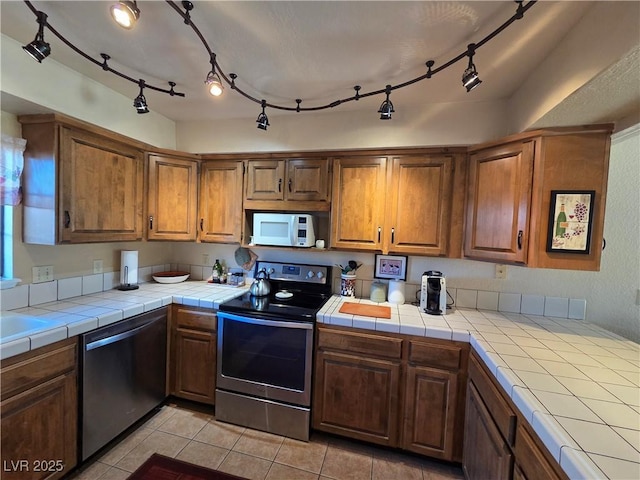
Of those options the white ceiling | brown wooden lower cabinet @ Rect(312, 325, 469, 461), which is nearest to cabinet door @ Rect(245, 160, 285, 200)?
the white ceiling

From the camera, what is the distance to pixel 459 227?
2039 millimetres

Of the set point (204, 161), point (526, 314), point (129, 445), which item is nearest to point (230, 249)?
point (204, 161)

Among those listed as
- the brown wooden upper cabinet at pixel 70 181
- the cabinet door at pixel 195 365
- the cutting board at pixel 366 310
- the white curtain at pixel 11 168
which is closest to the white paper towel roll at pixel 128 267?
the brown wooden upper cabinet at pixel 70 181

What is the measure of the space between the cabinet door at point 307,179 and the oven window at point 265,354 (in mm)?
1052

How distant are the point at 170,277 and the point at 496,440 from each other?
2676 millimetres

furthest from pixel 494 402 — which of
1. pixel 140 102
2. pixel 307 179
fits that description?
pixel 140 102

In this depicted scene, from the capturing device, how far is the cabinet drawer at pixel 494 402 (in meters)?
1.13

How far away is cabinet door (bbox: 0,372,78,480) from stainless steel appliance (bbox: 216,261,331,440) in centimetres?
84

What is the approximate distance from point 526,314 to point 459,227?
2.70 ft

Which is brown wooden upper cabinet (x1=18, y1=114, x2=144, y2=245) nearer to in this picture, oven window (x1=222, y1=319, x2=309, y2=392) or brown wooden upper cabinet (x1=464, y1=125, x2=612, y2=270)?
oven window (x1=222, y1=319, x2=309, y2=392)

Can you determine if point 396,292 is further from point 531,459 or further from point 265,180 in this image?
point 265,180

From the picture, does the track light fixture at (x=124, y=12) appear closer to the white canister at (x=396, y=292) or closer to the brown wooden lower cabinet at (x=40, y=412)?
the brown wooden lower cabinet at (x=40, y=412)

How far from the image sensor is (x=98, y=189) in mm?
1939

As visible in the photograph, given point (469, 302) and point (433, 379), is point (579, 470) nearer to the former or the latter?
point (433, 379)
